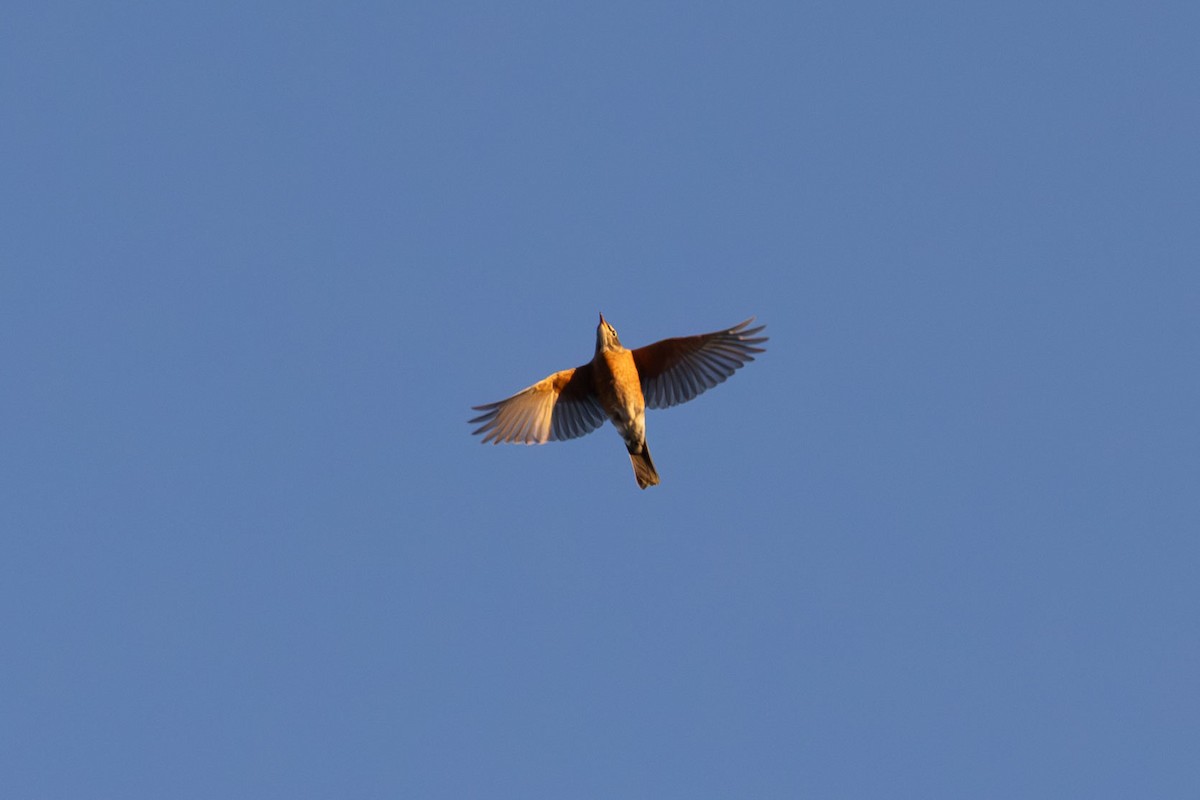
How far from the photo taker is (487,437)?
1148 inches

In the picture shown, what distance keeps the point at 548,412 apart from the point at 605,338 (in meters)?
1.51

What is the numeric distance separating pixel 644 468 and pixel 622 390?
1.20m

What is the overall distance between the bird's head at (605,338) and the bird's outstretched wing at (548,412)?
524 mm

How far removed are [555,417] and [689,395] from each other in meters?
1.98

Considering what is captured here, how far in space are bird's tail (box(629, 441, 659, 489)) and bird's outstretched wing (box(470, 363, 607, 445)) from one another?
90 cm

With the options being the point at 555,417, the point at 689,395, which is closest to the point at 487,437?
the point at 555,417

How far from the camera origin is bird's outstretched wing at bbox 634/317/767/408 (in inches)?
1132

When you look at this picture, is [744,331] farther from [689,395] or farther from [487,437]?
[487,437]

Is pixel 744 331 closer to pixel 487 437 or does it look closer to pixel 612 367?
pixel 612 367

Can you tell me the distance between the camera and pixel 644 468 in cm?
2903

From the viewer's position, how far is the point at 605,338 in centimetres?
2883

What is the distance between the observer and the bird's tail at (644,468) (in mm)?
28969

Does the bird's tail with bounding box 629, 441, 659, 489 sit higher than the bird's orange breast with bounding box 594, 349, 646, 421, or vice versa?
the bird's orange breast with bounding box 594, 349, 646, 421

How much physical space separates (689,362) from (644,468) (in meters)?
1.65
